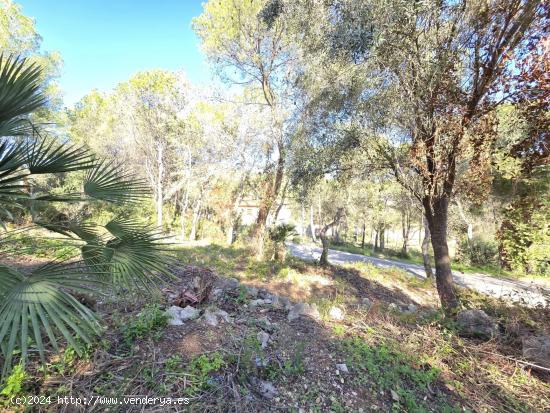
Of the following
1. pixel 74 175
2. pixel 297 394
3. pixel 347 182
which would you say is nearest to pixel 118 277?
pixel 297 394

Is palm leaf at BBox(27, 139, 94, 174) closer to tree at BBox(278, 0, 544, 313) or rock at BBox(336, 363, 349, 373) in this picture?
rock at BBox(336, 363, 349, 373)

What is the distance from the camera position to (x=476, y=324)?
3646 millimetres

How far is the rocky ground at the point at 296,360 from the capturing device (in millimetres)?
2166

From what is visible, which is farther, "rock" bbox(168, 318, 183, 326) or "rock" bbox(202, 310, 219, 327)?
"rock" bbox(202, 310, 219, 327)

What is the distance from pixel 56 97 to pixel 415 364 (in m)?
17.9

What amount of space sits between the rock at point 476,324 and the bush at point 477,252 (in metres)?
11.3

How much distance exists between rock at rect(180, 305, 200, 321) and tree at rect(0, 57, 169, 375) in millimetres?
1119

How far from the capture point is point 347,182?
22.2 feet

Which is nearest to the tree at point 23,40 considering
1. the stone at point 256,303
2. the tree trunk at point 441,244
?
the stone at point 256,303

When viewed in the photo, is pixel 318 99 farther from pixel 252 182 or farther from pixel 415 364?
pixel 252 182

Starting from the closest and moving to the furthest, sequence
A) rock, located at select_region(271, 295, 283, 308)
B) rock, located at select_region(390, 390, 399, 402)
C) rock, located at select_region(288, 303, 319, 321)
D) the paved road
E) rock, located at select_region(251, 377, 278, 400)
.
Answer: rock, located at select_region(251, 377, 278, 400) → rock, located at select_region(390, 390, 399, 402) → rock, located at select_region(288, 303, 319, 321) → rock, located at select_region(271, 295, 283, 308) → the paved road

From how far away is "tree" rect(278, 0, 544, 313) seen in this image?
12.6ft

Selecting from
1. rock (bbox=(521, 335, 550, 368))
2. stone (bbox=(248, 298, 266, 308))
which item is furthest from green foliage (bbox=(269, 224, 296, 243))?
rock (bbox=(521, 335, 550, 368))

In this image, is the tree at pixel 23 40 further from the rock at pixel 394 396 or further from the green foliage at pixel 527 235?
the green foliage at pixel 527 235
